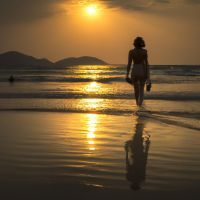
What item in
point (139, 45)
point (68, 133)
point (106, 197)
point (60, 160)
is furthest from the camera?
point (139, 45)

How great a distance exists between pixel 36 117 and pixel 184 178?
4528 mm

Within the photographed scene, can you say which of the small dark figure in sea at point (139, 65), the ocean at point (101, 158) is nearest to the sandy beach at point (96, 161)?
the ocean at point (101, 158)

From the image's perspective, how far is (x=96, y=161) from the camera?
295 centimetres

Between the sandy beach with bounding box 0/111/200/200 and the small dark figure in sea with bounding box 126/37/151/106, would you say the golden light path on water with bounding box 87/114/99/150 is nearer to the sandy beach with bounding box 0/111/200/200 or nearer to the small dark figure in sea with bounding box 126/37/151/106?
the sandy beach with bounding box 0/111/200/200

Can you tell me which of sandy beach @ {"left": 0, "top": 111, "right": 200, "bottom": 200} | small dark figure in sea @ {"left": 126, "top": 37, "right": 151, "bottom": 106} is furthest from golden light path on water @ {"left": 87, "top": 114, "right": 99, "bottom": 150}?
small dark figure in sea @ {"left": 126, "top": 37, "right": 151, "bottom": 106}

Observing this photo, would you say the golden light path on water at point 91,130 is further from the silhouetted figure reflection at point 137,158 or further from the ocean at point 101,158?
the silhouetted figure reflection at point 137,158

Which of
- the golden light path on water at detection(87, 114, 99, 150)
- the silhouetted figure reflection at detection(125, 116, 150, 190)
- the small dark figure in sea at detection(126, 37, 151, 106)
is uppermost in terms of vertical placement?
the small dark figure in sea at detection(126, 37, 151, 106)

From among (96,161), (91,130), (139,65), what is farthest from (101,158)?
(139,65)

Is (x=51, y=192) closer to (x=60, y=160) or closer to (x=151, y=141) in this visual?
(x=60, y=160)

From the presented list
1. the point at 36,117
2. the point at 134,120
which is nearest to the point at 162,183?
the point at 134,120

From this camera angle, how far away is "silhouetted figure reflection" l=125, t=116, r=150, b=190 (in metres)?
2.44

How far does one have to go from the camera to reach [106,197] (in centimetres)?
206

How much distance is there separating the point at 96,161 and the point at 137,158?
52 cm

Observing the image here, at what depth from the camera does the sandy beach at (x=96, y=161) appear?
2.17 metres
